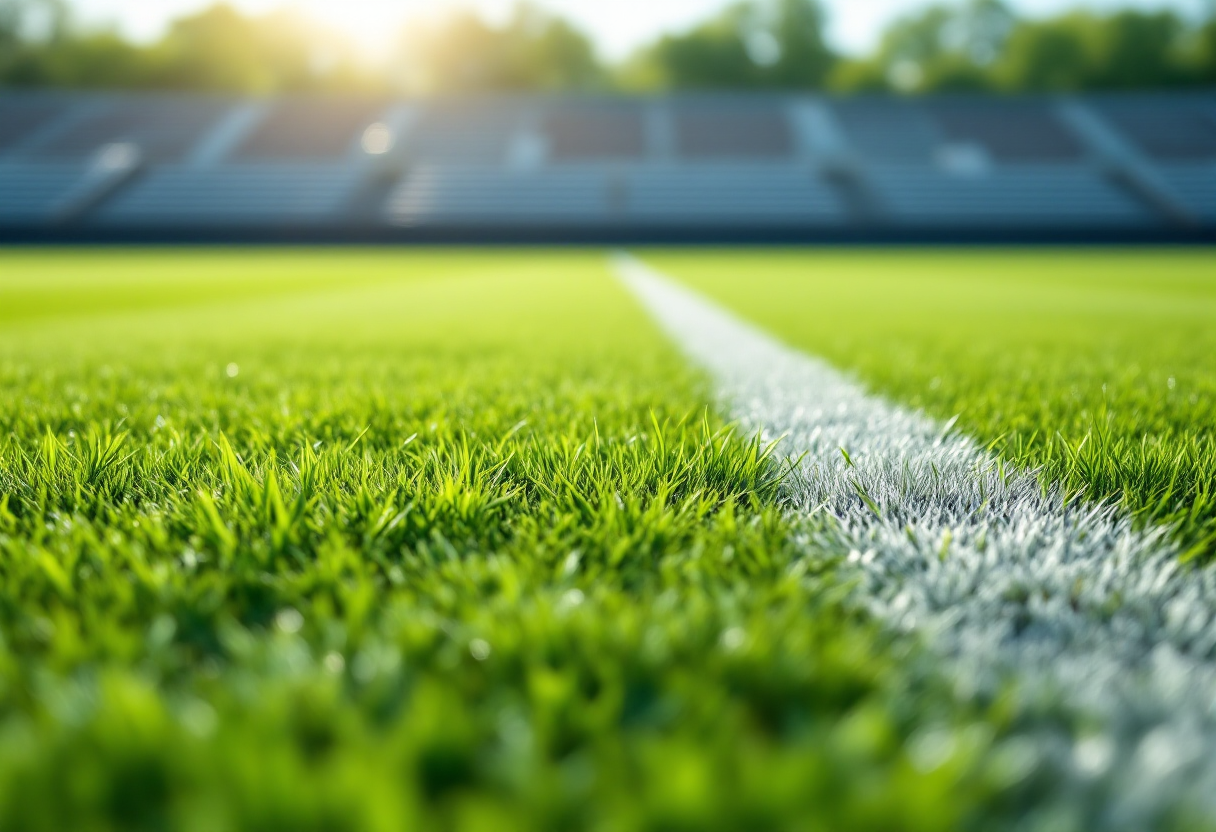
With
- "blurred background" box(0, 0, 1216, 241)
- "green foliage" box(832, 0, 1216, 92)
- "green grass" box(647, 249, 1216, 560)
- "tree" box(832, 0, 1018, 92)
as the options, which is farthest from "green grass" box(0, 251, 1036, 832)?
"tree" box(832, 0, 1018, 92)

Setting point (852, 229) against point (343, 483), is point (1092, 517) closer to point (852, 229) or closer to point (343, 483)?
point (343, 483)

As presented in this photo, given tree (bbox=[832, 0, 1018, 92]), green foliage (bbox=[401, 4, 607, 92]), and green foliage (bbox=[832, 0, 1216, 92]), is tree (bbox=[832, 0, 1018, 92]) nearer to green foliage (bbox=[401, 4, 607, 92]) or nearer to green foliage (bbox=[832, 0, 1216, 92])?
green foliage (bbox=[832, 0, 1216, 92])

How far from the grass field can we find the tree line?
52576 millimetres

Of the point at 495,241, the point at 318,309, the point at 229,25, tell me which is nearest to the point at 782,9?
the point at 229,25

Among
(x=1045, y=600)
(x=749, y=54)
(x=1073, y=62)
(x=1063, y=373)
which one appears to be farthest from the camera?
(x=749, y=54)

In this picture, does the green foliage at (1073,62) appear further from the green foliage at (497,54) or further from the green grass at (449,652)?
the green grass at (449,652)

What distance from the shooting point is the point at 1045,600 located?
0.83 meters

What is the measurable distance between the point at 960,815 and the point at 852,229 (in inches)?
A: 1012

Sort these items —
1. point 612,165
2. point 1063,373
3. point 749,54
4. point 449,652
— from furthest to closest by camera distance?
point 749,54, point 612,165, point 1063,373, point 449,652

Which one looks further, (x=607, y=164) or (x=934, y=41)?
(x=934, y=41)

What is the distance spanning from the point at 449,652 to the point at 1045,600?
58 cm

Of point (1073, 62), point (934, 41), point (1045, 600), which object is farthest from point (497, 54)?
point (1045, 600)

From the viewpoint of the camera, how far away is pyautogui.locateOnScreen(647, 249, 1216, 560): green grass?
46.6 inches

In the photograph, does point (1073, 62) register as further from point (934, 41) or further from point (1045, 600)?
point (1045, 600)
